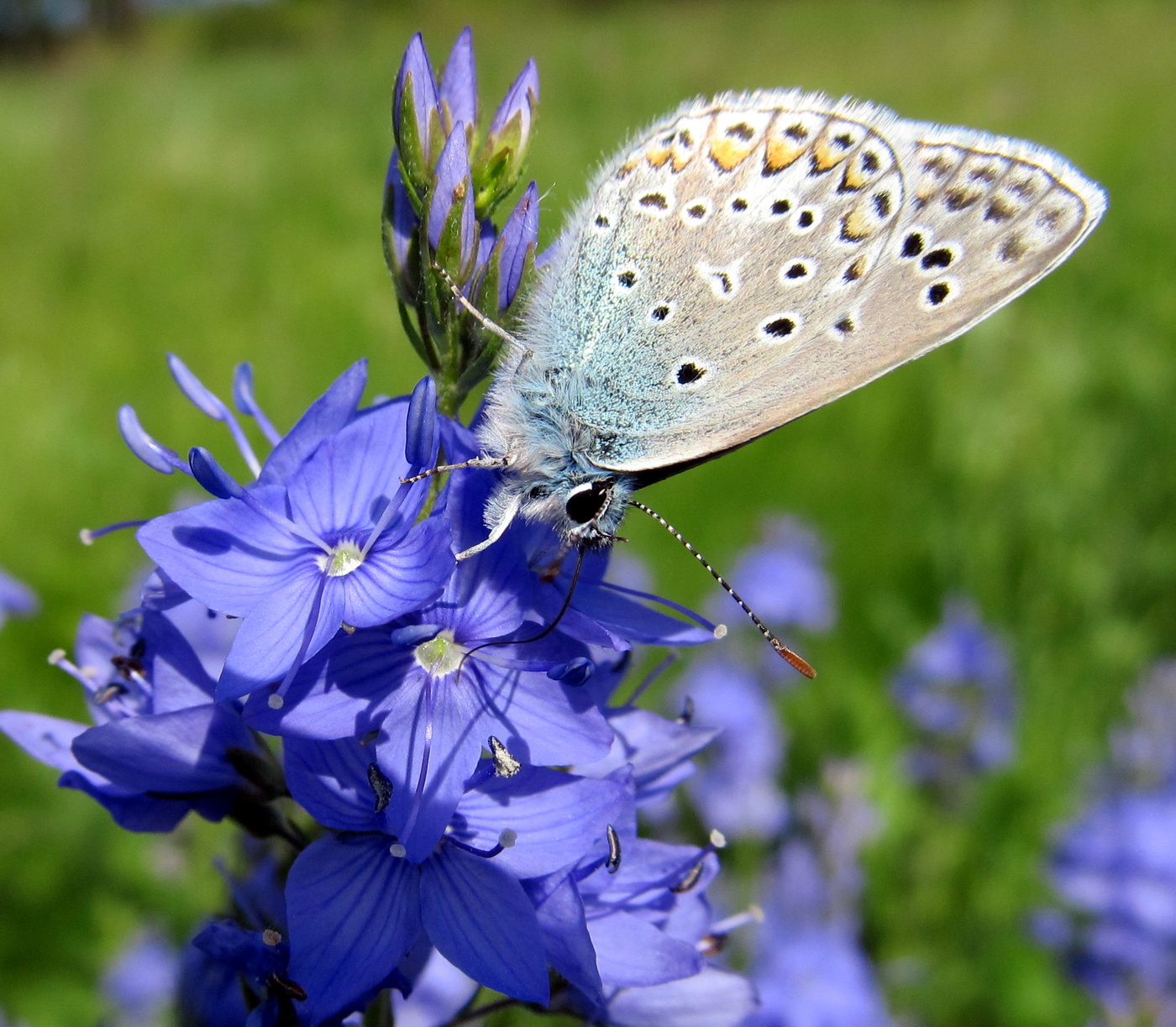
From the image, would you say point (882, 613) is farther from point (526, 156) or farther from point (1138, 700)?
point (526, 156)

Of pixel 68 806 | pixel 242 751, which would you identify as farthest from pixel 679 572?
pixel 242 751

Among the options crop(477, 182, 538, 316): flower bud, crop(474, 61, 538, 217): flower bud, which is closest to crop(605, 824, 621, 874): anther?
crop(477, 182, 538, 316): flower bud

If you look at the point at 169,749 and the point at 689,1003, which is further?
the point at 689,1003

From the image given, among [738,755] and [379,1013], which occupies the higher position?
[379,1013]

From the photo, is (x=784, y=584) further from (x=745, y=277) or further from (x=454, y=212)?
(x=454, y=212)

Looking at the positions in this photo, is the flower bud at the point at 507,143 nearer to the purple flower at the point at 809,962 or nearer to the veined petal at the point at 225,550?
the veined petal at the point at 225,550

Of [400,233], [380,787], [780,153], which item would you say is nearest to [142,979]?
[380,787]
